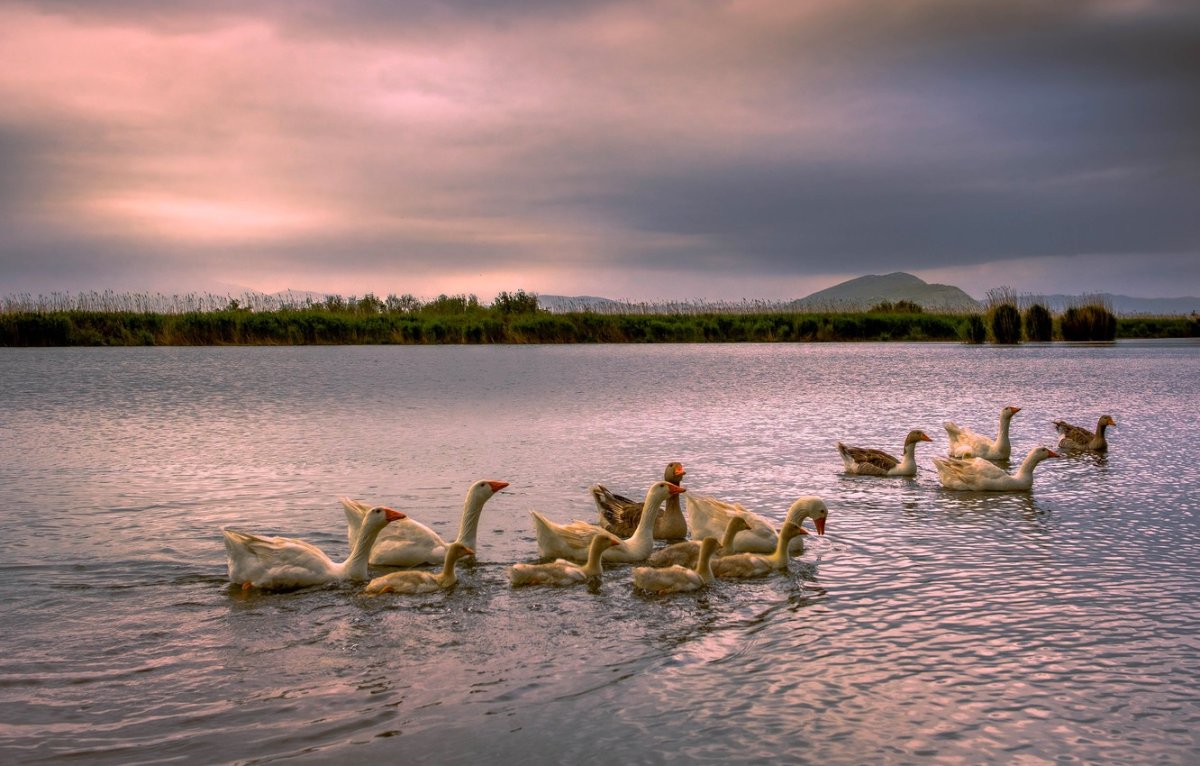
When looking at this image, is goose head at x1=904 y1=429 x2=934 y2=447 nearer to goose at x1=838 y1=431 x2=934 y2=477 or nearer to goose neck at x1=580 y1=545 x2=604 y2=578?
goose at x1=838 y1=431 x2=934 y2=477

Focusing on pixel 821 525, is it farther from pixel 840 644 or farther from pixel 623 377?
pixel 623 377

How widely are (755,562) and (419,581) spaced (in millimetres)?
3138

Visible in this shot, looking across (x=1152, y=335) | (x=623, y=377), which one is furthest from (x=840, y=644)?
(x=1152, y=335)

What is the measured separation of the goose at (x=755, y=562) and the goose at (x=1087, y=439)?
1019 centimetres

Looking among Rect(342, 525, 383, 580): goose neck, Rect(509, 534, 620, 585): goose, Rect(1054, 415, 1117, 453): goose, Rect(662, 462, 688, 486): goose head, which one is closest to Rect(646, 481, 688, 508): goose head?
Rect(509, 534, 620, 585): goose

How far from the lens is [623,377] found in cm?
3659

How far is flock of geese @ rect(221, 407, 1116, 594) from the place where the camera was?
861 cm

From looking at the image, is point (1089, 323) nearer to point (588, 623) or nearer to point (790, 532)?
point (790, 532)

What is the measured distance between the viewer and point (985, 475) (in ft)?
43.8

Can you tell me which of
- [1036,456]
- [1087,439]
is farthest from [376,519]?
[1087,439]

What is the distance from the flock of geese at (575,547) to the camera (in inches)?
339

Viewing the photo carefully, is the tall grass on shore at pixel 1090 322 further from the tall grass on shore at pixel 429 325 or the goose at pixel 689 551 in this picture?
the goose at pixel 689 551

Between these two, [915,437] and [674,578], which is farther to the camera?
[915,437]

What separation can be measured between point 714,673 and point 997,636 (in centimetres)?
225
